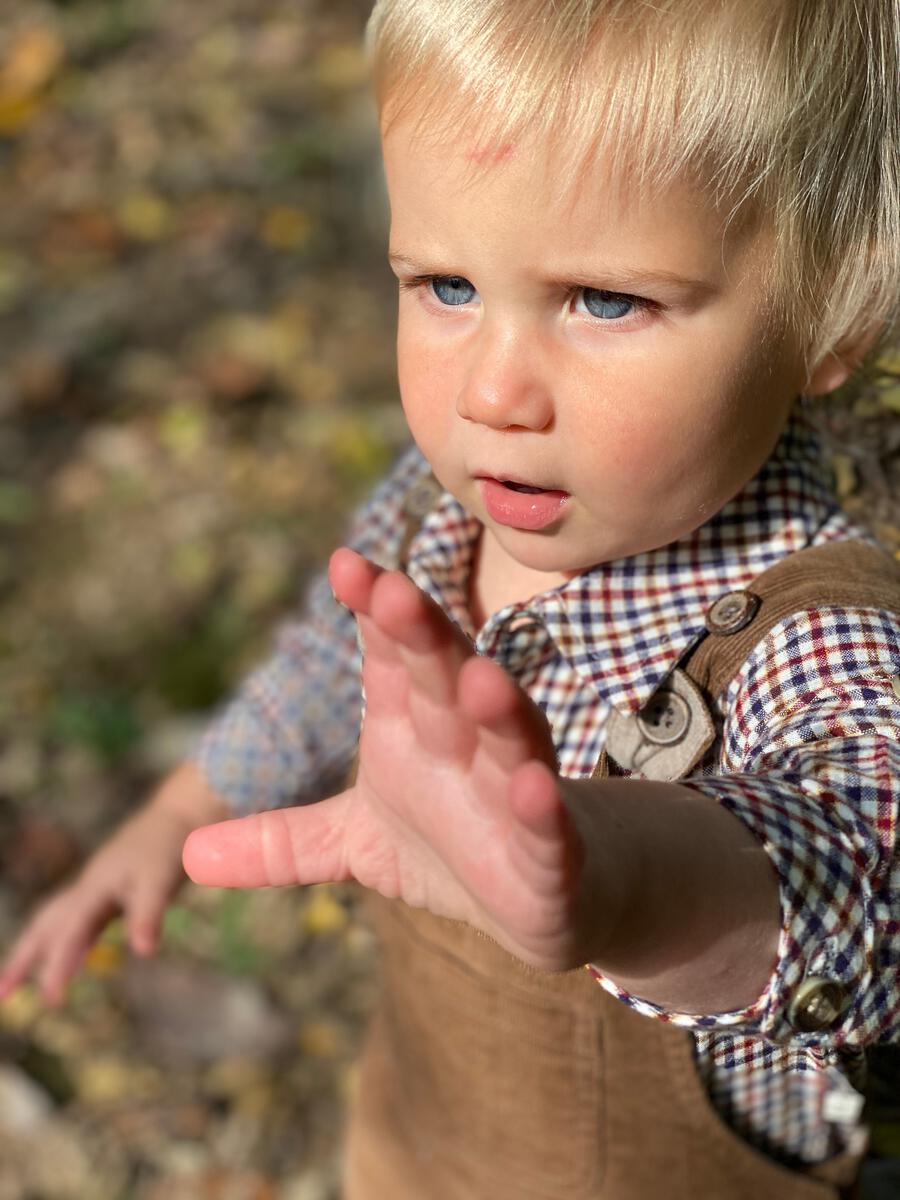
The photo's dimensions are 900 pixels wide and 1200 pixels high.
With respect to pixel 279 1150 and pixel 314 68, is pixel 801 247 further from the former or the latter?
pixel 314 68

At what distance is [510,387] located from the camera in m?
1.02

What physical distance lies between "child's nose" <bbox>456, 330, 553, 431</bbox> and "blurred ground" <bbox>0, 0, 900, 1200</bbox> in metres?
0.46

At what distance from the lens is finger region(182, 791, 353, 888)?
2.94 ft

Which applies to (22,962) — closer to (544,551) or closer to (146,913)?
(146,913)

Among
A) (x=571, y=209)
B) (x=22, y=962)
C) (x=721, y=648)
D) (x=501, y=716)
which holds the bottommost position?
(x=22, y=962)

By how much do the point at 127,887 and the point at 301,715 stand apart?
0.29 m

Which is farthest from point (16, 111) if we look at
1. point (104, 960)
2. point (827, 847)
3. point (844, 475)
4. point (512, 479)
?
point (827, 847)

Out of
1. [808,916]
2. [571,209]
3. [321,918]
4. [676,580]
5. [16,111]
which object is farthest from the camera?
[16,111]

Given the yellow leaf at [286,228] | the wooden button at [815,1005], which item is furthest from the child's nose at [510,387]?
the yellow leaf at [286,228]

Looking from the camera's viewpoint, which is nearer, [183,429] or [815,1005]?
[815,1005]

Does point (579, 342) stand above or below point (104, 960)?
above

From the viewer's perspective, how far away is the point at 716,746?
110 centimetres

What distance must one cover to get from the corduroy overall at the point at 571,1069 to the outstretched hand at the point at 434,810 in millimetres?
301

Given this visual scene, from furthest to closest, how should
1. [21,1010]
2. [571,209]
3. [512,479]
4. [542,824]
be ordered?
[21,1010], [512,479], [571,209], [542,824]
